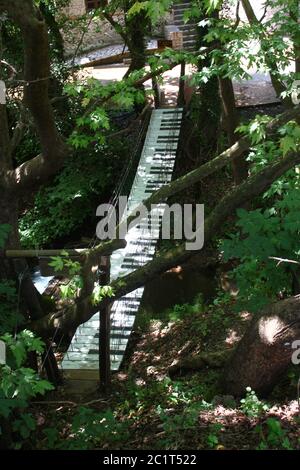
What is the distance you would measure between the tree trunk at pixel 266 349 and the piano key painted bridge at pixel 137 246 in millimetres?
2920

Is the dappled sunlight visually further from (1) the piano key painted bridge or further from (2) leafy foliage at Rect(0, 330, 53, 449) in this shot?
(1) the piano key painted bridge

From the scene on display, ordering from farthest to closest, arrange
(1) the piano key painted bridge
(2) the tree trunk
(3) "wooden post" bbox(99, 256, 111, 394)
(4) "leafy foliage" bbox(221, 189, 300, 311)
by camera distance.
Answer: (1) the piano key painted bridge
(3) "wooden post" bbox(99, 256, 111, 394)
(4) "leafy foliage" bbox(221, 189, 300, 311)
(2) the tree trunk

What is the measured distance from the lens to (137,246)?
31.4ft

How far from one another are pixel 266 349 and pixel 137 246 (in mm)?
5310

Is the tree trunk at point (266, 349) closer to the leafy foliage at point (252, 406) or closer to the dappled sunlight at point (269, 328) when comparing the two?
the dappled sunlight at point (269, 328)

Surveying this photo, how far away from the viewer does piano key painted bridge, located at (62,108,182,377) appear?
7449 mm

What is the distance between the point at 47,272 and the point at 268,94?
1117cm

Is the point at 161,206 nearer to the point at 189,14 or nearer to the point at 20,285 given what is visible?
the point at 189,14

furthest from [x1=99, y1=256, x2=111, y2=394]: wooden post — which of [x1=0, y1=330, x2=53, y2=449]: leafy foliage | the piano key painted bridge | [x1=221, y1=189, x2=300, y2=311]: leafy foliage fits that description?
[x1=0, y1=330, x2=53, y2=449]: leafy foliage

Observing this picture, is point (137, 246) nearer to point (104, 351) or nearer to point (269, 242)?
point (104, 351)

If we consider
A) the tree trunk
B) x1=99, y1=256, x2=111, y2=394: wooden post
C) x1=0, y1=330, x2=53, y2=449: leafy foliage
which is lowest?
x1=99, y1=256, x2=111, y2=394: wooden post

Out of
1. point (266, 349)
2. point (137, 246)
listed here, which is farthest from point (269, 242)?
point (137, 246)

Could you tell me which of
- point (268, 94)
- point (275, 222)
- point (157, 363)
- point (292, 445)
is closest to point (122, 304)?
point (157, 363)

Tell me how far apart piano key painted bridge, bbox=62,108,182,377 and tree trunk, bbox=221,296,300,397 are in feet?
9.58
